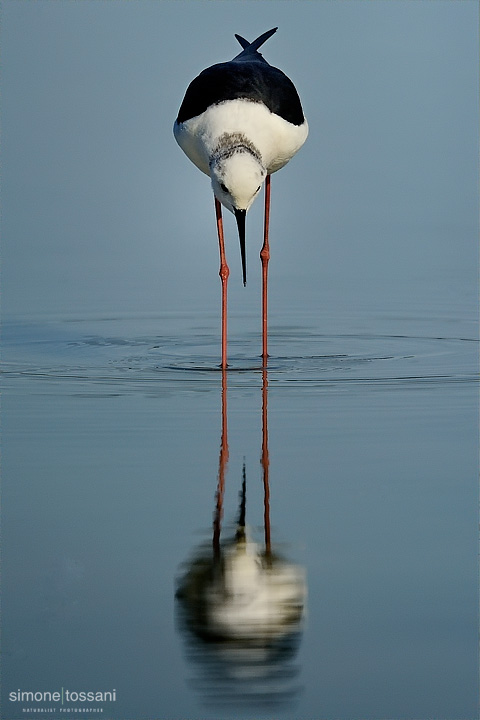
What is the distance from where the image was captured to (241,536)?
424cm

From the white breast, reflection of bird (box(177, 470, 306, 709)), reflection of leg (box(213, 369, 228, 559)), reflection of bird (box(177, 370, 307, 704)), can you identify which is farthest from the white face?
reflection of bird (box(177, 470, 306, 709))

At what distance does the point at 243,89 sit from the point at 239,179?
0.65 metres

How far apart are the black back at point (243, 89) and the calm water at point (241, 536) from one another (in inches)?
56.1

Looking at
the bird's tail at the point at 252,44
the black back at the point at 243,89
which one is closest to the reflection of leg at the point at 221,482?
the black back at the point at 243,89

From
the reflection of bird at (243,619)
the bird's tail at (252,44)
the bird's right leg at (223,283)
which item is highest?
the bird's tail at (252,44)

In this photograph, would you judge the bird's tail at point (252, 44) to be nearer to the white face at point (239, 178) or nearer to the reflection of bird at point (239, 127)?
the reflection of bird at point (239, 127)

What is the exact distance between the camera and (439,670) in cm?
333

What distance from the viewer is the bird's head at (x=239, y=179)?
23.0 feet

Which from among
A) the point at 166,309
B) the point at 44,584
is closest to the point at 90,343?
the point at 166,309

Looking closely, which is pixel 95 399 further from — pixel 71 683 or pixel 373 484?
pixel 71 683

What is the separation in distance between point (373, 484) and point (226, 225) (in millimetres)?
9803

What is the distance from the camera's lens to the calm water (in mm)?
3303

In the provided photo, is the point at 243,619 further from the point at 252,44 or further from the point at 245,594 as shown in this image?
the point at 252,44

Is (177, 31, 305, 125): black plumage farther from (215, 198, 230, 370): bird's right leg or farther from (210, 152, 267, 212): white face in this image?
(215, 198, 230, 370): bird's right leg
